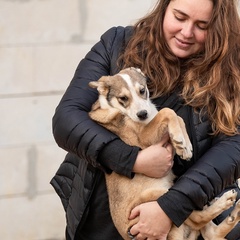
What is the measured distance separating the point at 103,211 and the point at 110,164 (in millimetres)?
301

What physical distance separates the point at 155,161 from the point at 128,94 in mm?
392

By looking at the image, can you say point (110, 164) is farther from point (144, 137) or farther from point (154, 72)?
point (154, 72)

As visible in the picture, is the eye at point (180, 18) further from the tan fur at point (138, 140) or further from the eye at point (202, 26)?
the tan fur at point (138, 140)

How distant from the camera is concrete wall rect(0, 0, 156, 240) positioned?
4203 millimetres

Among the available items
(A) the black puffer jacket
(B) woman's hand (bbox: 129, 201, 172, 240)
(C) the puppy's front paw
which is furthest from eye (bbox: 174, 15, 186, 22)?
(B) woman's hand (bbox: 129, 201, 172, 240)

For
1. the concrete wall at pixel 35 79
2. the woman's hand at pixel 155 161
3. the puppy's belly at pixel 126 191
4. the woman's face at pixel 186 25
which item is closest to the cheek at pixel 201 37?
the woman's face at pixel 186 25

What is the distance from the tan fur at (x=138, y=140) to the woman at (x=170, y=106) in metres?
0.05

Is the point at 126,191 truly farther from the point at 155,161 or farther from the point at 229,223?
the point at 229,223

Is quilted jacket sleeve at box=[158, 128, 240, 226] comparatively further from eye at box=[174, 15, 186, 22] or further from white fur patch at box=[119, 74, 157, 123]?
eye at box=[174, 15, 186, 22]

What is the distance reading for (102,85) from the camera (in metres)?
2.90

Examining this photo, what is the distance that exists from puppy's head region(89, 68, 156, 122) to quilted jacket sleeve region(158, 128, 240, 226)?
0.38m

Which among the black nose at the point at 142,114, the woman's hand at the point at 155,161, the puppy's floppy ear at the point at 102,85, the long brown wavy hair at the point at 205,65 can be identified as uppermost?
the long brown wavy hair at the point at 205,65

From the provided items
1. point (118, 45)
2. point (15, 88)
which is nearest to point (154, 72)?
point (118, 45)

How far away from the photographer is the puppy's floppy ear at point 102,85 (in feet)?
9.39
